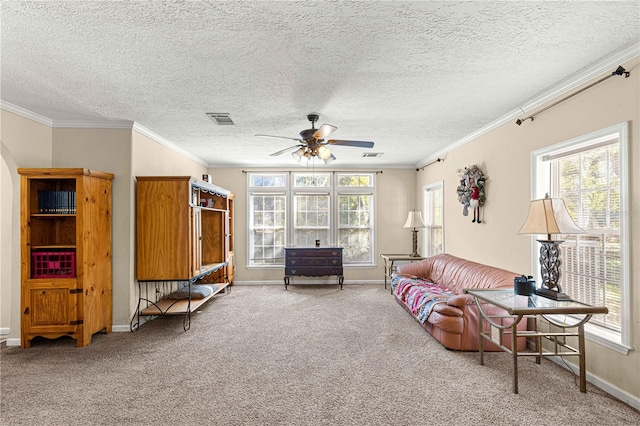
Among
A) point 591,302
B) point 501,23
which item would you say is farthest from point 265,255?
point 501,23

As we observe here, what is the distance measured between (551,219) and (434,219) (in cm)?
404

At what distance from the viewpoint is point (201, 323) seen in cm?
451

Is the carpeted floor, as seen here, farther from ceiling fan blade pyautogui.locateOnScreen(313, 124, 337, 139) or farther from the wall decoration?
ceiling fan blade pyautogui.locateOnScreen(313, 124, 337, 139)

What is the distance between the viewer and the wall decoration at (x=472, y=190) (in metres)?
4.57

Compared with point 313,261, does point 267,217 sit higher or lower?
higher

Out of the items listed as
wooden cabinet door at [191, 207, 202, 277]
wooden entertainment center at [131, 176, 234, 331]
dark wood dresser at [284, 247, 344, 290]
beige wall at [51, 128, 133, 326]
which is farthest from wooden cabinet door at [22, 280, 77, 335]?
dark wood dresser at [284, 247, 344, 290]

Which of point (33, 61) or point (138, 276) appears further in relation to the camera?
point (138, 276)

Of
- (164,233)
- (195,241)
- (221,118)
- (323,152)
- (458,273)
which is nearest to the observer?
(323,152)

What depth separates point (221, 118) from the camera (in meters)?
4.12

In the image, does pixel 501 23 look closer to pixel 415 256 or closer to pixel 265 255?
pixel 415 256

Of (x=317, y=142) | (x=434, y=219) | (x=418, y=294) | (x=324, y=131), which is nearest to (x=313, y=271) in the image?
(x=434, y=219)

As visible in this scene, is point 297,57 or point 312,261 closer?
point 297,57

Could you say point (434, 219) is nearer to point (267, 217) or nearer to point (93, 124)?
point (267, 217)

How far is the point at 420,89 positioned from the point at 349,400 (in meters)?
2.73
